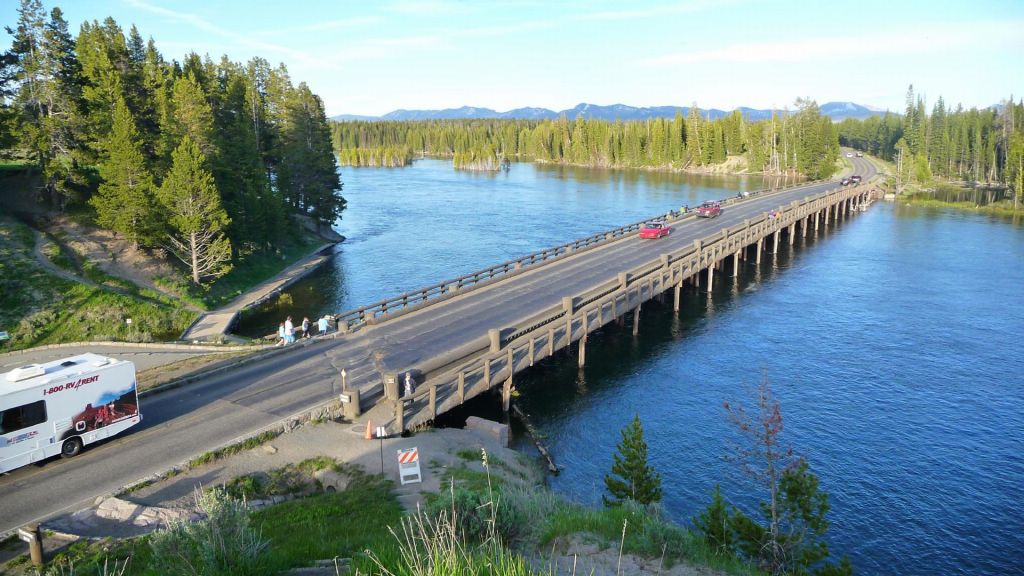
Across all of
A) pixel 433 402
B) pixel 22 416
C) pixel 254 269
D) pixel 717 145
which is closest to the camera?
pixel 22 416

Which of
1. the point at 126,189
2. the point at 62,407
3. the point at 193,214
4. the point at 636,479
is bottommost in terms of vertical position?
the point at 636,479

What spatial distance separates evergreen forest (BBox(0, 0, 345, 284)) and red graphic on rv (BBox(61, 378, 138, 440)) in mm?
26625

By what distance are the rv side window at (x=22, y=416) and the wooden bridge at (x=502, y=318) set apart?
8810mm

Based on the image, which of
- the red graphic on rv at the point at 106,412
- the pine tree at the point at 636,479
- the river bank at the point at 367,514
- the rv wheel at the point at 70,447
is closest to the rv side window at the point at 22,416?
the red graphic on rv at the point at 106,412

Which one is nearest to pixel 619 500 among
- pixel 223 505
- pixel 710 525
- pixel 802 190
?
pixel 710 525

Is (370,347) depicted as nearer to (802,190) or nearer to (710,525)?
(710,525)

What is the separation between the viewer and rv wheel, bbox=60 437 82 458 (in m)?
19.3

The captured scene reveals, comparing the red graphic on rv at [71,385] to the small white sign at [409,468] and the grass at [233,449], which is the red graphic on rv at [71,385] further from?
the small white sign at [409,468]

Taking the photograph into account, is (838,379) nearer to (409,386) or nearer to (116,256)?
(409,386)

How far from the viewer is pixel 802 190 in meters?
102

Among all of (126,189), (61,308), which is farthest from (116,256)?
(61,308)

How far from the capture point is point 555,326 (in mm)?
32062

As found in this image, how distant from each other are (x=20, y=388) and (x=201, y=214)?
1140 inches

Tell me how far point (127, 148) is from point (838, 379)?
4446 centimetres
